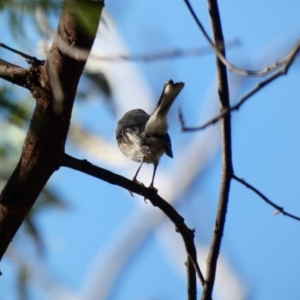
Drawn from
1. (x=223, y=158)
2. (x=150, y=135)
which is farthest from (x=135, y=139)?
(x=223, y=158)

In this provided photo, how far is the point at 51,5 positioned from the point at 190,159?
6.50 metres

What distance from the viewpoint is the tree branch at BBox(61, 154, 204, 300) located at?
7.81 feet

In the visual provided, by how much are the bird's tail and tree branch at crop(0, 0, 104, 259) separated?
1.52m

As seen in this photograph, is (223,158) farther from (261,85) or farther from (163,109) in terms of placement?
(163,109)

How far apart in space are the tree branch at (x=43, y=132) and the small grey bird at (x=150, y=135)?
1.63 m

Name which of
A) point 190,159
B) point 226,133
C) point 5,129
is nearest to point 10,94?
point 5,129

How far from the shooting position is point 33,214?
2.73 m

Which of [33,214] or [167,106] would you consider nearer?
[33,214]

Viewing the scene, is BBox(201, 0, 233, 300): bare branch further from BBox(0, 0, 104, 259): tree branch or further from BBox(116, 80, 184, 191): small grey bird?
BBox(116, 80, 184, 191): small grey bird

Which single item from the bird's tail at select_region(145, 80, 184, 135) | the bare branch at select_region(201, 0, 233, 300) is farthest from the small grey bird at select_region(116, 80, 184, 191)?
the bare branch at select_region(201, 0, 233, 300)

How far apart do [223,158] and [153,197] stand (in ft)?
3.70

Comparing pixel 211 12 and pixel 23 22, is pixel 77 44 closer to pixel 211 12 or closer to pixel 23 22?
pixel 211 12

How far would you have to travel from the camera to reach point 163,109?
410 cm

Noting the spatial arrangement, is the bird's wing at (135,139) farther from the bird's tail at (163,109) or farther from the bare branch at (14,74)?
the bare branch at (14,74)
